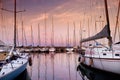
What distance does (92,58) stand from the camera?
24609 millimetres

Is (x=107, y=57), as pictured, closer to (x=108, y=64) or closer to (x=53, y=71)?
(x=108, y=64)

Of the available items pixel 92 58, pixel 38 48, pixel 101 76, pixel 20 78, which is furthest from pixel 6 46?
pixel 38 48

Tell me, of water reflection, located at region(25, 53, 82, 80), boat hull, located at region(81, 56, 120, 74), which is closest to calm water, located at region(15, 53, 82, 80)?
water reflection, located at region(25, 53, 82, 80)

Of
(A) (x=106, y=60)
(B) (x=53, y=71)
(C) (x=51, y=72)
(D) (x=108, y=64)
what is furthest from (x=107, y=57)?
(B) (x=53, y=71)

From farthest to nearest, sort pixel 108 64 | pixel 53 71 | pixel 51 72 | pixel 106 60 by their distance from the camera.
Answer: pixel 53 71 < pixel 51 72 < pixel 106 60 < pixel 108 64

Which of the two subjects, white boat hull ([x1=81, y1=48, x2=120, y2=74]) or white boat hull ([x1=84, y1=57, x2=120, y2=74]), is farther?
white boat hull ([x1=81, y1=48, x2=120, y2=74])

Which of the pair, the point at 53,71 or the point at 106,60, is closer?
the point at 106,60

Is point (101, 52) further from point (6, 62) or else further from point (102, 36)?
point (6, 62)

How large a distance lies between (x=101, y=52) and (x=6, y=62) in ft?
28.0

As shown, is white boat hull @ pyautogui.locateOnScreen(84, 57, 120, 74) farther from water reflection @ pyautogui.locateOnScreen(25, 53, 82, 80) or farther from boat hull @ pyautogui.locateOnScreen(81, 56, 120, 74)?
water reflection @ pyautogui.locateOnScreen(25, 53, 82, 80)

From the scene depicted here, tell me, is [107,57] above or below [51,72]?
above

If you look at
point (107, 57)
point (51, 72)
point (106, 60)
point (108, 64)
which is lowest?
point (51, 72)

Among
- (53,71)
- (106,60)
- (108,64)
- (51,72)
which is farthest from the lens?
(53,71)

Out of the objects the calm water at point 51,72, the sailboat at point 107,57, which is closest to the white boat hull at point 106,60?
the sailboat at point 107,57
